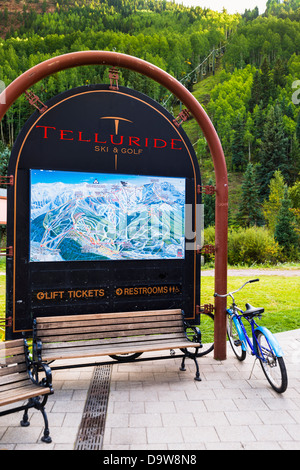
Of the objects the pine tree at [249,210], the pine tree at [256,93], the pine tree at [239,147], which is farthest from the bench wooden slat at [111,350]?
the pine tree at [256,93]

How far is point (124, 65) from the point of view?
5.80 meters

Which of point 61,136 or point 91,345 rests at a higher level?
point 61,136

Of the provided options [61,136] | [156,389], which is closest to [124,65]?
[61,136]

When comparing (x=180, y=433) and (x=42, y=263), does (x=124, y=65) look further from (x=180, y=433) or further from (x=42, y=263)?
(x=180, y=433)

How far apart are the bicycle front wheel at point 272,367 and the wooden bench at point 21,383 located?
2.72 meters

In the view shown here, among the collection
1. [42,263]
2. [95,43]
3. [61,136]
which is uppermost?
[95,43]


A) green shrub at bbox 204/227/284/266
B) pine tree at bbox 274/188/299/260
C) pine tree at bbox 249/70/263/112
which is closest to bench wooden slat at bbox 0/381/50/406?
green shrub at bbox 204/227/284/266

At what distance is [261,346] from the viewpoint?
5320mm

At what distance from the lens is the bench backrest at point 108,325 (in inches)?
208

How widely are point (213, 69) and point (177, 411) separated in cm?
12181

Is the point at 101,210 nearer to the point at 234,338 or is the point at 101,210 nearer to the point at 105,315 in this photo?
the point at 105,315

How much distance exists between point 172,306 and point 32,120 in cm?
342

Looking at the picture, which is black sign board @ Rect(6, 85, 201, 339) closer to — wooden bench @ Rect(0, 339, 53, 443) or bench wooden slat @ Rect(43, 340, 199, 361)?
bench wooden slat @ Rect(43, 340, 199, 361)
